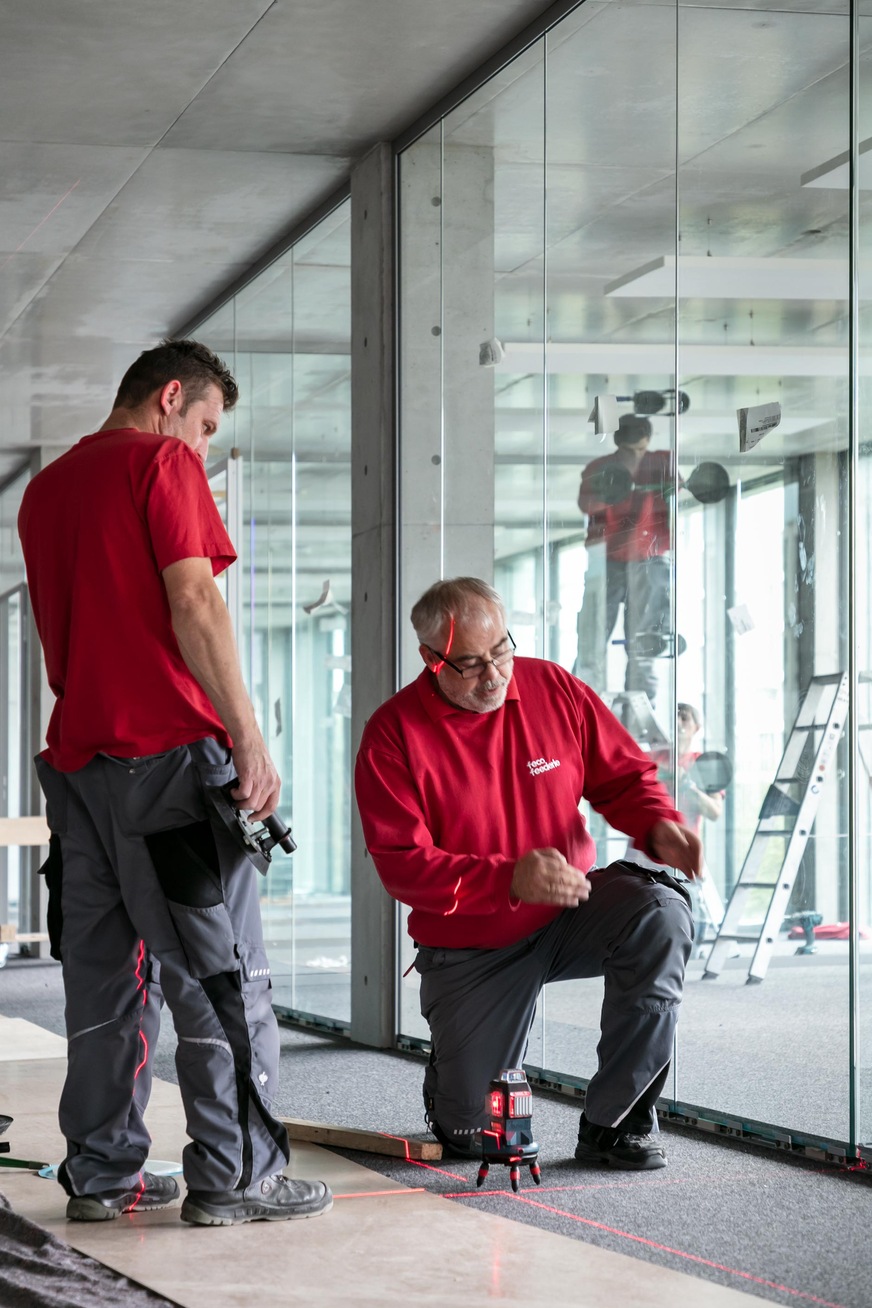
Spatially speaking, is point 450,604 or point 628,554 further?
point 628,554

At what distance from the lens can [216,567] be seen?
2924 millimetres

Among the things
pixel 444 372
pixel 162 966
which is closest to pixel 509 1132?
pixel 162 966

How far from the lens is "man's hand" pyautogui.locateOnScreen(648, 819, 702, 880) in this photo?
126 inches

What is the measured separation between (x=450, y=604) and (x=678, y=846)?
672 mm

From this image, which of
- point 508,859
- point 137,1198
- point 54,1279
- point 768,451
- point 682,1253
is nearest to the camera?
point 54,1279

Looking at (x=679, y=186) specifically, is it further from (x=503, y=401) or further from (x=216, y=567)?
(x=216, y=567)

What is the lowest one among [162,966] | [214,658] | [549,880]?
[162,966]

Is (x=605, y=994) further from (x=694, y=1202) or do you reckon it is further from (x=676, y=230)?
(x=676, y=230)

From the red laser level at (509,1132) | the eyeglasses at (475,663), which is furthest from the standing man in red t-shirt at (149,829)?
the eyeglasses at (475,663)

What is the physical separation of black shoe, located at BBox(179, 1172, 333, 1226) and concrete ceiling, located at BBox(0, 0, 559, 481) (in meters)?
3.04

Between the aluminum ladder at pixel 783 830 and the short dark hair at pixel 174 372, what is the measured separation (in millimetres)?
1580

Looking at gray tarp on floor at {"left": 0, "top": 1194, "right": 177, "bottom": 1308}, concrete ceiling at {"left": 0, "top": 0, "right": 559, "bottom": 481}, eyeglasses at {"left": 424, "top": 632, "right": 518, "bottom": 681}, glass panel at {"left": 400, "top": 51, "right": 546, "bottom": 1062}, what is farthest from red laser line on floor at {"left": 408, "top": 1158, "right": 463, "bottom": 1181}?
concrete ceiling at {"left": 0, "top": 0, "right": 559, "bottom": 481}

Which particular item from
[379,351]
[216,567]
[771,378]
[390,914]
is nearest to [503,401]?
[379,351]

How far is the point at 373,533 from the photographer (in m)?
5.47
